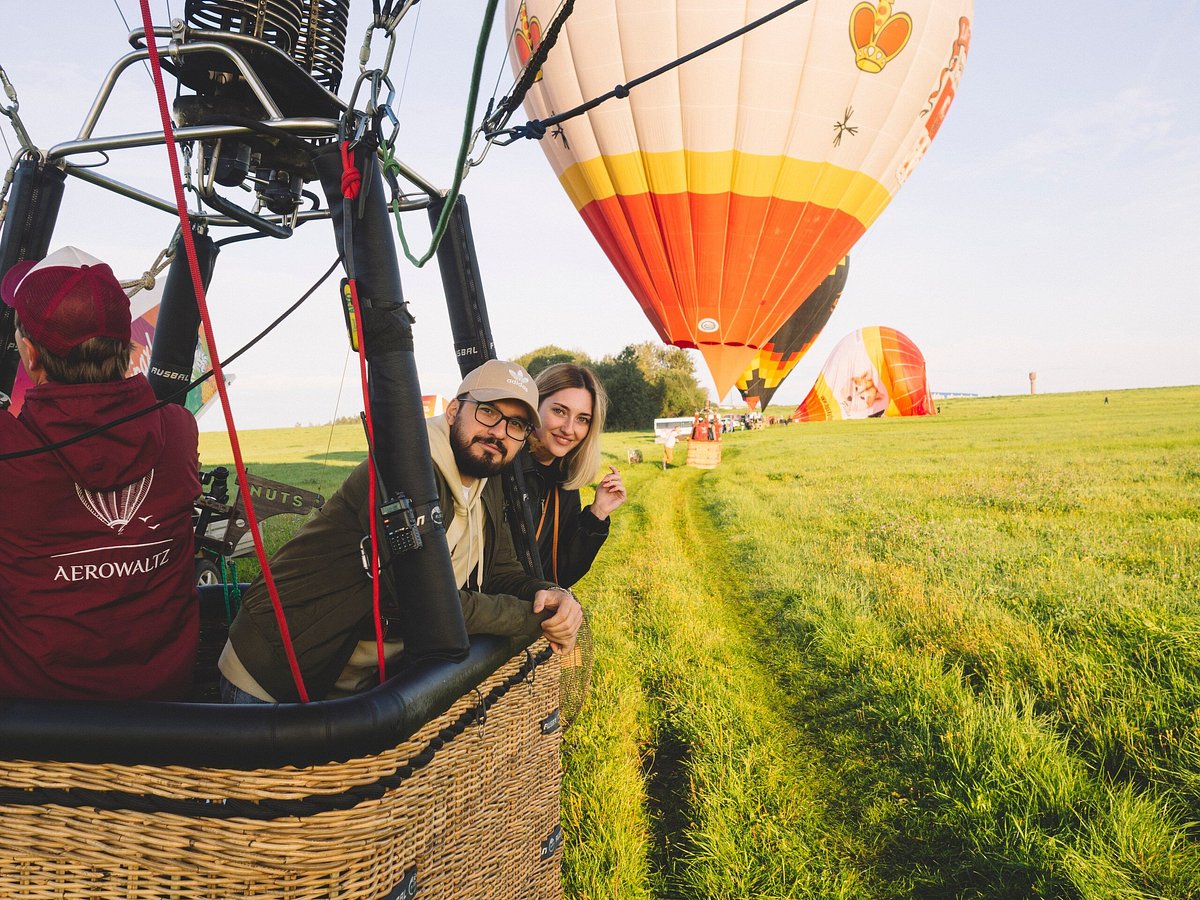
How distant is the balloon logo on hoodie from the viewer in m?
1.44

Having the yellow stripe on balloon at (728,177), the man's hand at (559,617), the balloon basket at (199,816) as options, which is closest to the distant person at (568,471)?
the man's hand at (559,617)

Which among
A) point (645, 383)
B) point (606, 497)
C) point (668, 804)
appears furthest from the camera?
point (645, 383)

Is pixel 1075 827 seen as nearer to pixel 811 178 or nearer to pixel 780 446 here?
pixel 811 178

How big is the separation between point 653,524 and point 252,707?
820 centimetres

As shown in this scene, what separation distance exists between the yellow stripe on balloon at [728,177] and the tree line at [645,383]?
3717 centimetres

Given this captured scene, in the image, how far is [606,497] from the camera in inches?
125

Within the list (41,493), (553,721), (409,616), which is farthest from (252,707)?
(553,721)

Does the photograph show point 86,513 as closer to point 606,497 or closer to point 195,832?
point 195,832

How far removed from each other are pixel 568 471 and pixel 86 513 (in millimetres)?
1825

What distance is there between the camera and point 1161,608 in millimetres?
3977

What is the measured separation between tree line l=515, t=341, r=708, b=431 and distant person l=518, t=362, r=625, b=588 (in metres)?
45.3

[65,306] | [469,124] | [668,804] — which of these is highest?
[469,124]

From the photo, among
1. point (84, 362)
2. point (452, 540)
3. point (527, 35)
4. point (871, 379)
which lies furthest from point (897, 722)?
point (871, 379)

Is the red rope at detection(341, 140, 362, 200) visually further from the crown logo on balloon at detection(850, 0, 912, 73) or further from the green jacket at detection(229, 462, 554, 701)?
the crown logo on balloon at detection(850, 0, 912, 73)
